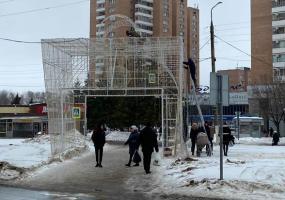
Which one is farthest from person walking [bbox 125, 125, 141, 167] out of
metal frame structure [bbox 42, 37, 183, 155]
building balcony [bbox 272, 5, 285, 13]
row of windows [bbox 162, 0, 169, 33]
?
row of windows [bbox 162, 0, 169, 33]

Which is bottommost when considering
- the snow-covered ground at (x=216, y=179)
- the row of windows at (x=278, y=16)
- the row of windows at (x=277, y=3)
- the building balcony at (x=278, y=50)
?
the snow-covered ground at (x=216, y=179)

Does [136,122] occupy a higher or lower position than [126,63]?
lower

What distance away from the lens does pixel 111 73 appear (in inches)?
1094

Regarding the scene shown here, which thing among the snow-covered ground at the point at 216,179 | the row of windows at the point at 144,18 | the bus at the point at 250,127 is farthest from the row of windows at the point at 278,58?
the snow-covered ground at the point at 216,179

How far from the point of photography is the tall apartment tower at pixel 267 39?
293 feet

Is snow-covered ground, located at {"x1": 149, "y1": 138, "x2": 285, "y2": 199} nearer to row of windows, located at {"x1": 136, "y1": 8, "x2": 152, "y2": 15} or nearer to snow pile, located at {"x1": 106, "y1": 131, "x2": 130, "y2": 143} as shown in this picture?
snow pile, located at {"x1": 106, "y1": 131, "x2": 130, "y2": 143}

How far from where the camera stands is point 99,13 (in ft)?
359

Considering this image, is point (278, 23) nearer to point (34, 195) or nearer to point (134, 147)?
point (134, 147)

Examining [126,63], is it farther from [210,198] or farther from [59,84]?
[210,198]

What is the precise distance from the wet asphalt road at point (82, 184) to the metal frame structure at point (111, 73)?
3178 mm

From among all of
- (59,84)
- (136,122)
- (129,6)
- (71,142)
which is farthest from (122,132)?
(129,6)

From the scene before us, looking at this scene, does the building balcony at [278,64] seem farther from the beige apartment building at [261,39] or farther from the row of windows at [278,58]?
the beige apartment building at [261,39]

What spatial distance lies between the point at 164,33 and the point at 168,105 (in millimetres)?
91177

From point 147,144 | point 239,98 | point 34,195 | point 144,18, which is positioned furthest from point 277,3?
point 34,195
